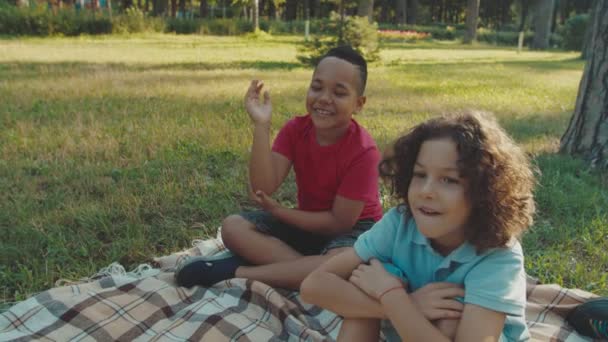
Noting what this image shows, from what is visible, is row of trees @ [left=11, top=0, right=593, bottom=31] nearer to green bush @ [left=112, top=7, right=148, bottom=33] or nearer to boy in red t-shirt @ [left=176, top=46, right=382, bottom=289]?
green bush @ [left=112, top=7, right=148, bottom=33]

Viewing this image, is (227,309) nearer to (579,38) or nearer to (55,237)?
(55,237)

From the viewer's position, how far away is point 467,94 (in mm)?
9062

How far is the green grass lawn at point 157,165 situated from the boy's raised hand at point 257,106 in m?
0.91

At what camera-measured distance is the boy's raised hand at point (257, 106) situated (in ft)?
9.44

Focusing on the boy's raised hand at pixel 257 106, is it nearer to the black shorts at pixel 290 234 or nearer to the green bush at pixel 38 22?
the black shorts at pixel 290 234

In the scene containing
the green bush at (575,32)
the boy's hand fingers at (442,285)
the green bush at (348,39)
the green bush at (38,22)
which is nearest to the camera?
the boy's hand fingers at (442,285)

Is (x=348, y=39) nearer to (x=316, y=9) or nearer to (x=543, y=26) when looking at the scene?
(x=543, y=26)

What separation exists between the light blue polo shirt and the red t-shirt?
0.66 m

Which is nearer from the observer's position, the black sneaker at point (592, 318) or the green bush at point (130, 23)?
the black sneaker at point (592, 318)

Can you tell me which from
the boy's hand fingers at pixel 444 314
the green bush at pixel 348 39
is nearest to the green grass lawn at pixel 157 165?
the boy's hand fingers at pixel 444 314

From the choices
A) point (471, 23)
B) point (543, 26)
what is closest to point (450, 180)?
point (543, 26)

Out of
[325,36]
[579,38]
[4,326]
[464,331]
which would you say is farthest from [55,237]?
[579,38]

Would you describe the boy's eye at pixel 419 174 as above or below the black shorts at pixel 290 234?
above

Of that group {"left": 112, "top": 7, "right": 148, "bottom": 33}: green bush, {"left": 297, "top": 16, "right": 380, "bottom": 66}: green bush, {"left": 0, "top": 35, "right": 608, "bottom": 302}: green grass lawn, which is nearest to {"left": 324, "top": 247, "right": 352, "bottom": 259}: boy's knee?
{"left": 0, "top": 35, "right": 608, "bottom": 302}: green grass lawn
